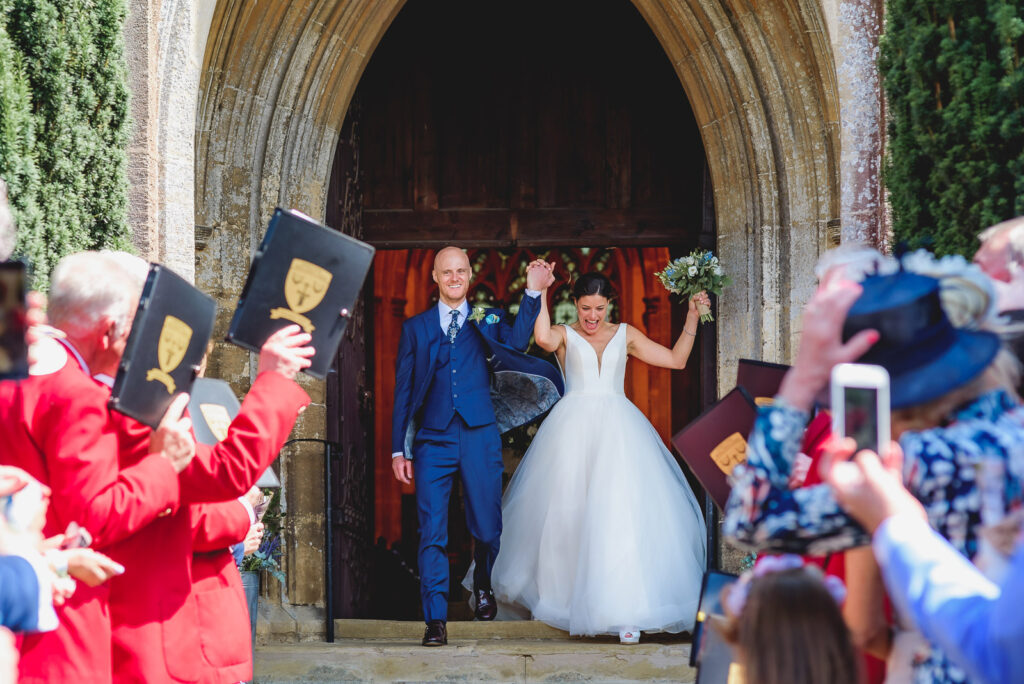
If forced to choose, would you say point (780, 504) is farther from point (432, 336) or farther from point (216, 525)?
point (432, 336)

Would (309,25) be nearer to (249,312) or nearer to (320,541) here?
(320,541)

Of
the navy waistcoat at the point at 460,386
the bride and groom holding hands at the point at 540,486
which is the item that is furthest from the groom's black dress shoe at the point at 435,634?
the navy waistcoat at the point at 460,386

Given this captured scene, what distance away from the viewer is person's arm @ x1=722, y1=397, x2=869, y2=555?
1913 millimetres

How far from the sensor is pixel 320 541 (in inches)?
246

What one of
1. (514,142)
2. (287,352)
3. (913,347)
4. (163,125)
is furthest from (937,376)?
(514,142)

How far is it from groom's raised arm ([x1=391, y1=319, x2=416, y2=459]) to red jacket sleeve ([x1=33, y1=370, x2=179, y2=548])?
3.42 m

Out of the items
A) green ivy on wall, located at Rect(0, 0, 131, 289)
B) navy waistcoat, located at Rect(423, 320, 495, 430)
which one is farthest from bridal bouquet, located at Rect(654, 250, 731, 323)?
green ivy on wall, located at Rect(0, 0, 131, 289)

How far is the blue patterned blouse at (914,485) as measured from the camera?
1839 millimetres

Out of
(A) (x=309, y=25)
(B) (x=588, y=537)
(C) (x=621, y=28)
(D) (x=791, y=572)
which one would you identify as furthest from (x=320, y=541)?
(D) (x=791, y=572)

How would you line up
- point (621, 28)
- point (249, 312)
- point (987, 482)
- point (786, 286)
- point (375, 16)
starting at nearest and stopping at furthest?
point (987, 482) → point (249, 312) → point (786, 286) → point (375, 16) → point (621, 28)

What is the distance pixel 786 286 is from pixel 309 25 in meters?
2.80

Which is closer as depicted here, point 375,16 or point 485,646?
point 485,646

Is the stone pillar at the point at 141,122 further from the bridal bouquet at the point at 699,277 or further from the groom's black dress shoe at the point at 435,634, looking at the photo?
the bridal bouquet at the point at 699,277

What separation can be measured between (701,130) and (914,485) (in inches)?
189
